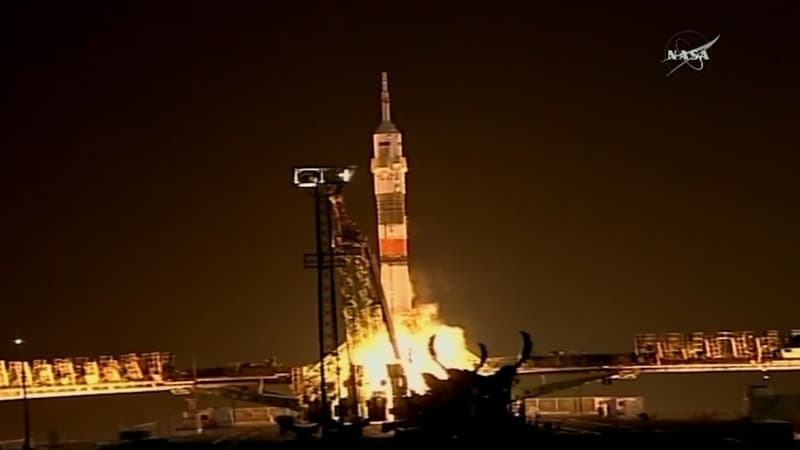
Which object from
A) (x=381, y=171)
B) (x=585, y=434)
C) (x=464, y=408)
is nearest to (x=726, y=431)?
(x=585, y=434)

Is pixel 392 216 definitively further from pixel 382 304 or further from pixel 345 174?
pixel 345 174

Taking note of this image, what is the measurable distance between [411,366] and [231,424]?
36.0 ft

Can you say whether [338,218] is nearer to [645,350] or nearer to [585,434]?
[645,350]

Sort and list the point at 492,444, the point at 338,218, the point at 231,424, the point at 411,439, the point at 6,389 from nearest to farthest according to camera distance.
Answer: the point at 492,444 → the point at 411,439 → the point at 231,424 → the point at 338,218 → the point at 6,389

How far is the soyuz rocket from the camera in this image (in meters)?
82.7

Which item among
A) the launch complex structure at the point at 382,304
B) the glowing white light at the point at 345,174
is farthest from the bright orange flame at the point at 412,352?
the glowing white light at the point at 345,174

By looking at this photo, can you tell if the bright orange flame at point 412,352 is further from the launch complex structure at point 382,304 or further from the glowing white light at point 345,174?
the glowing white light at point 345,174

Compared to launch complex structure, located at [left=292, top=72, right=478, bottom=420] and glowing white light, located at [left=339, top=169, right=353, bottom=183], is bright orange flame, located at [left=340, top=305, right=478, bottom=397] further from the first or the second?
glowing white light, located at [left=339, top=169, right=353, bottom=183]

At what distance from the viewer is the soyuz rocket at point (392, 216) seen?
8269 centimetres

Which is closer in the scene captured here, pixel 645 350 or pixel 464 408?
pixel 464 408

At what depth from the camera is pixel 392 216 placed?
83.4 metres

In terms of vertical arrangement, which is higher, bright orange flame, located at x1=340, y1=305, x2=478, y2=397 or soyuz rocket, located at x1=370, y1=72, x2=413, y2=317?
soyuz rocket, located at x1=370, y1=72, x2=413, y2=317

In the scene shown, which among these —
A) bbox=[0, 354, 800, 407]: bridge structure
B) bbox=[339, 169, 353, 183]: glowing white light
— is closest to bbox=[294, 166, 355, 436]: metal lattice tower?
bbox=[339, 169, 353, 183]: glowing white light

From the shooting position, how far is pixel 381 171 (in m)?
84.2
